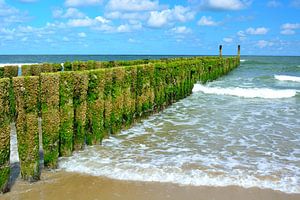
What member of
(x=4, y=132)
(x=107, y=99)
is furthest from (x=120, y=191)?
(x=107, y=99)

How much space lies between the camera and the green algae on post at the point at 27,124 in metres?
5.80

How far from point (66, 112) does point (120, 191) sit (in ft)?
6.95

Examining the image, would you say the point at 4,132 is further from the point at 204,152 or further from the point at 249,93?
the point at 249,93

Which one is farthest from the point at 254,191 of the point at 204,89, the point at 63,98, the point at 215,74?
the point at 215,74

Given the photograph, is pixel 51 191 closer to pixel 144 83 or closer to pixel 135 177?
pixel 135 177

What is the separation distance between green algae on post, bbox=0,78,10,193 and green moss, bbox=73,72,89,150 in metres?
1.94

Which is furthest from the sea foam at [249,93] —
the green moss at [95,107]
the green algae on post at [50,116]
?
the green algae on post at [50,116]

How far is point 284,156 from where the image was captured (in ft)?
26.1

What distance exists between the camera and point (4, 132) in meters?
5.49

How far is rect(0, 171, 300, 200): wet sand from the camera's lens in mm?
5562

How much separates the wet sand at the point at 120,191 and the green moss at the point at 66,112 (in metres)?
1.00

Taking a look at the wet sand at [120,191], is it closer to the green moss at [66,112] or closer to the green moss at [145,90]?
the green moss at [66,112]

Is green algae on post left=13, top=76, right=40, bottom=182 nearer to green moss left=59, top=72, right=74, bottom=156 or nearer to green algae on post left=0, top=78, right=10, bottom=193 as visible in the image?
green algae on post left=0, top=78, right=10, bottom=193

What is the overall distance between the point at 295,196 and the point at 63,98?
180 inches
